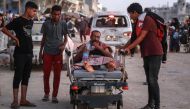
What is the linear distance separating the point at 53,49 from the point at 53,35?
11.4 inches

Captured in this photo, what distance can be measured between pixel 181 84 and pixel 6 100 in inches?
198

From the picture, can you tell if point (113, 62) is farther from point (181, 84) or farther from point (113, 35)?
point (113, 35)

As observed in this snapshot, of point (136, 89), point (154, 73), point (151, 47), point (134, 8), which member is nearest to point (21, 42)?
point (134, 8)

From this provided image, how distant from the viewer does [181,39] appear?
26.4 metres

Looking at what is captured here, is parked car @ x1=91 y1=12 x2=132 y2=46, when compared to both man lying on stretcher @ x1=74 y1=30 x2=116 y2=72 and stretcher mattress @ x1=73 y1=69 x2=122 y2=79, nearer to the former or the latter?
man lying on stretcher @ x1=74 y1=30 x2=116 y2=72

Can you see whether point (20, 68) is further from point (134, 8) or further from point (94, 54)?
point (134, 8)

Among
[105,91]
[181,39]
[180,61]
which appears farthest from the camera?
[181,39]

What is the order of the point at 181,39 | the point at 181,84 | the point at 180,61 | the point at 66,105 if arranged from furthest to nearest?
the point at 181,39
the point at 180,61
the point at 181,84
the point at 66,105

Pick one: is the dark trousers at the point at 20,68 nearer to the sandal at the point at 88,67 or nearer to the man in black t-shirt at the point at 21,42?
the man in black t-shirt at the point at 21,42

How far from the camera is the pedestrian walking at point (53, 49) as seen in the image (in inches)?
411

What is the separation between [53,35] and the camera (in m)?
10.5

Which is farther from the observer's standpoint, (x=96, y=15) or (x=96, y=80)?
(x=96, y=15)

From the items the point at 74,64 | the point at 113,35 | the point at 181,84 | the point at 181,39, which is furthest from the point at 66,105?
the point at 181,39

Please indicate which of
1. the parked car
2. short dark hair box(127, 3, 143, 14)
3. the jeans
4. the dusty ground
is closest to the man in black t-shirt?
the dusty ground
